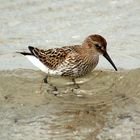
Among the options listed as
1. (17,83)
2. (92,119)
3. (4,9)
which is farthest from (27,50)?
(92,119)

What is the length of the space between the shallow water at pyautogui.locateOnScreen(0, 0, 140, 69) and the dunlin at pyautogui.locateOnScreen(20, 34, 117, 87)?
1.78 ft

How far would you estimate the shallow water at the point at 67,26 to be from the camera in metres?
10.5

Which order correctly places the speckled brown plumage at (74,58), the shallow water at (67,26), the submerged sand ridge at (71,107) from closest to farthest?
the submerged sand ridge at (71,107) → the speckled brown plumage at (74,58) → the shallow water at (67,26)

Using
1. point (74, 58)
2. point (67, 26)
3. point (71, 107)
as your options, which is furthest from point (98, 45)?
point (67, 26)

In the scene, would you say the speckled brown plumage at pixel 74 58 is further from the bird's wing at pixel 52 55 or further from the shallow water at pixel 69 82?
the shallow water at pixel 69 82

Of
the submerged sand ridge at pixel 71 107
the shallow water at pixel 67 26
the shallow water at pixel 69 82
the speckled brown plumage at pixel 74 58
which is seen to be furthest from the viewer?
the shallow water at pixel 67 26

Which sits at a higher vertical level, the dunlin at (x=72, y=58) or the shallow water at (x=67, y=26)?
the dunlin at (x=72, y=58)

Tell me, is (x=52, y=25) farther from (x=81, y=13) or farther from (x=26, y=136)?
(x=26, y=136)

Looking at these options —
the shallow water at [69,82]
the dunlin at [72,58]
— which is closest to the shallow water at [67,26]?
the shallow water at [69,82]

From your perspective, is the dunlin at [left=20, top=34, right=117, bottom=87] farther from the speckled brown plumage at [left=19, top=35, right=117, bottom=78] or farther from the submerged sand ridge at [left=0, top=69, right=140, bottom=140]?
the submerged sand ridge at [left=0, top=69, right=140, bottom=140]

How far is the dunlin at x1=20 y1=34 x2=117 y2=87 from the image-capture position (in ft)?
30.8

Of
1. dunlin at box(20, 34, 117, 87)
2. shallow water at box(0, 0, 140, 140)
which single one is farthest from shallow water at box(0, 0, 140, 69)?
dunlin at box(20, 34, 117, 87)

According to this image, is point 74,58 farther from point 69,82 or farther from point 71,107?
point 71,107

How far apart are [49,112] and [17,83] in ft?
4.30
